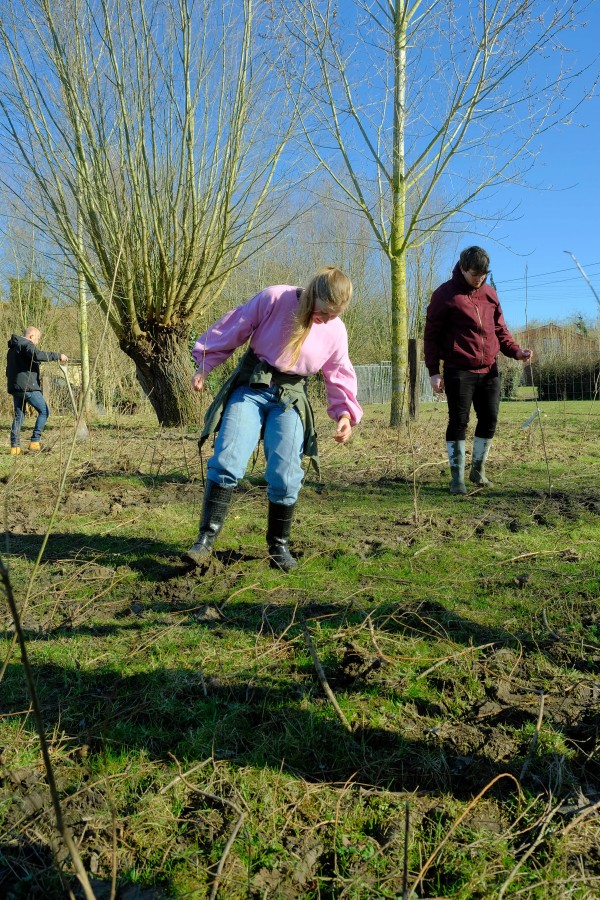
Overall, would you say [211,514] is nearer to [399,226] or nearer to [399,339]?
[399,339]

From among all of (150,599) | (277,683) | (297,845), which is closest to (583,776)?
(297,845)

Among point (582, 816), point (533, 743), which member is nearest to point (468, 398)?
point (533, 743)

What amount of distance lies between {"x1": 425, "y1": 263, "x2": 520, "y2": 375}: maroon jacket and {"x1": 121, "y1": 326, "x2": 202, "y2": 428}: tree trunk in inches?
245

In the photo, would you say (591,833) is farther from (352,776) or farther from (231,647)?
(231,647)

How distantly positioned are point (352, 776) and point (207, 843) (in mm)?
428

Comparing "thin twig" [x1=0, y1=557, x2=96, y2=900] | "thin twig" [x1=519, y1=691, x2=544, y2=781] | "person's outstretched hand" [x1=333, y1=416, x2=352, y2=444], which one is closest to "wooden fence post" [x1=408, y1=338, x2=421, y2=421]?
"person's outstretched hand" [x1=333, y1=416, x2=352, y2=444]

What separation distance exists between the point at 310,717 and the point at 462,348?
11.9ft

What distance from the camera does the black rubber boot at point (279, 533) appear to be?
11.6 feet

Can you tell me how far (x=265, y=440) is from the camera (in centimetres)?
355

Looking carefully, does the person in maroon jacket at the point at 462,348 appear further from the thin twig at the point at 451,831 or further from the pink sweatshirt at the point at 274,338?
the thin twig at the point at 451,831

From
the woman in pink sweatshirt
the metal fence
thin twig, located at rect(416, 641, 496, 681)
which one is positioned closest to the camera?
thin twig, located at rect(416, 641, 496, 681)

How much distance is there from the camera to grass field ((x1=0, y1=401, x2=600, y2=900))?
1.57 metres

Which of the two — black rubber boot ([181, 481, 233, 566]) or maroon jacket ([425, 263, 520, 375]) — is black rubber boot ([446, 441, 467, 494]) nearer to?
maroon jacket ([425, 263, 520, 375])

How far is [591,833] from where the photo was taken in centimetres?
163
